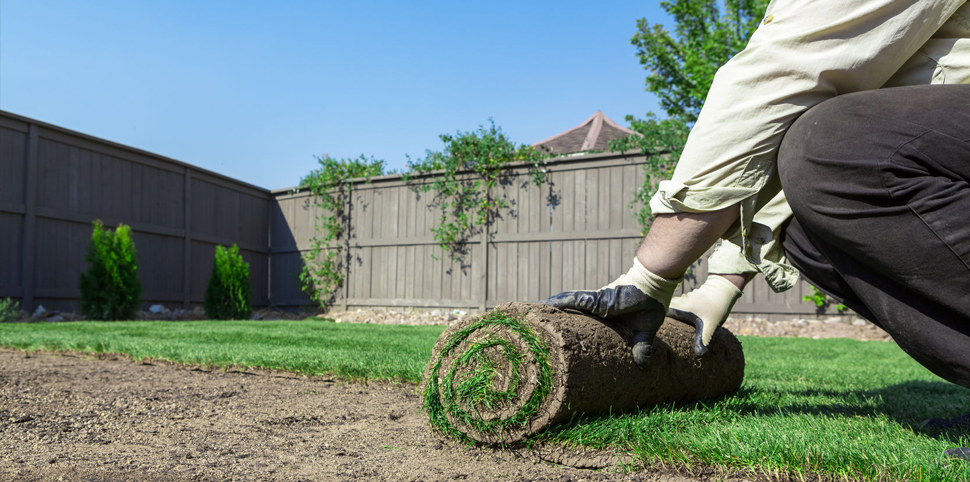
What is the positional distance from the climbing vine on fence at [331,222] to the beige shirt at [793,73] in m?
10.1

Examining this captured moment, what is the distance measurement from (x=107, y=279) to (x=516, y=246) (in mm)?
5988

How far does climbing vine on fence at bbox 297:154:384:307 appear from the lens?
11.2 meters

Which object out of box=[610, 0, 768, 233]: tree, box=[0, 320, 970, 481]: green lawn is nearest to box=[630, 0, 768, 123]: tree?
box=[610, 0, 768, 233]: tree

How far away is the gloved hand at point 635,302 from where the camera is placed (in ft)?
5.24

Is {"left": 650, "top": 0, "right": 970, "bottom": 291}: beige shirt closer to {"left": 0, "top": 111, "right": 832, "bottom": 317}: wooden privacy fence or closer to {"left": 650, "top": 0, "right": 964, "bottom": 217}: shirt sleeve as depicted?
{"left": 650, "top": 0, "right": 964, "bottom": 217}: shirt sleeve

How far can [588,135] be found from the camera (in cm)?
1465

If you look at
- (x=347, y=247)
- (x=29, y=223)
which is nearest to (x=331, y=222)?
(x=347, y=247)

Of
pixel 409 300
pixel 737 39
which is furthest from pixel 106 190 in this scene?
pixel 737 39

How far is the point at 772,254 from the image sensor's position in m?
1.86

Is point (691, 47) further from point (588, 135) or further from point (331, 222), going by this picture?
point (331, 222)

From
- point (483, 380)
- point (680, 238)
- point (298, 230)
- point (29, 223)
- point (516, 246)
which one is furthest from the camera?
point (298, 230)

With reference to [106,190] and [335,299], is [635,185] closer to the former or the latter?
[335,299]

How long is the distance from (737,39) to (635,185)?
15.9 feet

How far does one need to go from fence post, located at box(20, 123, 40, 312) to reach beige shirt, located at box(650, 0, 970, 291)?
9784 mm
